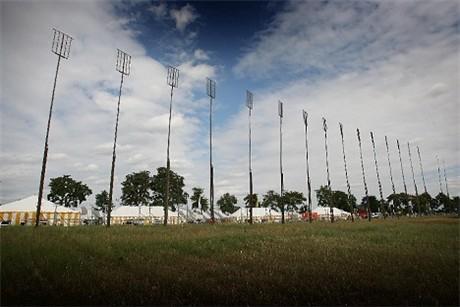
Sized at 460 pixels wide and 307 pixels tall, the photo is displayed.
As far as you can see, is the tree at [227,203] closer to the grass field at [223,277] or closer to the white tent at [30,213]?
the white tent at [30,213]

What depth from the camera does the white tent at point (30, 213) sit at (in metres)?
56.7

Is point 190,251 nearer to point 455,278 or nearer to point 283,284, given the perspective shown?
point 283,284

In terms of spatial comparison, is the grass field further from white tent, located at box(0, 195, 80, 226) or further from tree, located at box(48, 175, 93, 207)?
tree, located at box(48, 175, 93, 207)

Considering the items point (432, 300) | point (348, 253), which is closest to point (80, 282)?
point (432, 300)

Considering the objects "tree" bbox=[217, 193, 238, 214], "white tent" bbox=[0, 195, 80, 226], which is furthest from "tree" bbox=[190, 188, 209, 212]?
"white tent" bbox=[0, 195, 80, 226]

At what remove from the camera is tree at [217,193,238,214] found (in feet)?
516

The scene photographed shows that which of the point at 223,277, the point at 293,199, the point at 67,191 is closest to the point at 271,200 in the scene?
the point at 293,199

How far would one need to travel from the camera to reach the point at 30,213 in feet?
192

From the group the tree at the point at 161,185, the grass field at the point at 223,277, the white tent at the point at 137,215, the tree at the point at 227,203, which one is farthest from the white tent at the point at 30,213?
the tree at the point at 227,203

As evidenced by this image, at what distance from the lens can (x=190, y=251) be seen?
55.9ft

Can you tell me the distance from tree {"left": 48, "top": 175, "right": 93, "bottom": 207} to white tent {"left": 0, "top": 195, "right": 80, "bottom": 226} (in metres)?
76.7

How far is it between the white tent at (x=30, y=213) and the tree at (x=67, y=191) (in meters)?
76.7

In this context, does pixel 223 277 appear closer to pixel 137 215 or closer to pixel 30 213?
pixel 30 213

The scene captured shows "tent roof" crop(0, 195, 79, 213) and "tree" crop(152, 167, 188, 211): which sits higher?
"tree" crop(152, 167, 188, 211)
